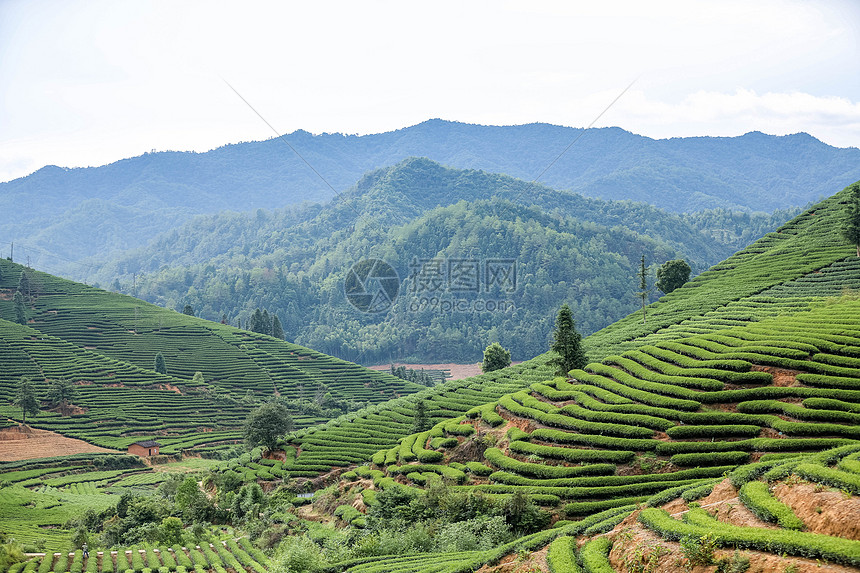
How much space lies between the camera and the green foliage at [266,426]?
2094 inches

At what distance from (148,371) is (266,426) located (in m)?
44.6

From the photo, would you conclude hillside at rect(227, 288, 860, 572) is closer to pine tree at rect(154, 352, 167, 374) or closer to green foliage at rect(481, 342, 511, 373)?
green foliage at rect(481, 342, 511, 373)

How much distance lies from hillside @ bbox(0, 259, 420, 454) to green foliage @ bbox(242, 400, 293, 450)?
2275 centimetres

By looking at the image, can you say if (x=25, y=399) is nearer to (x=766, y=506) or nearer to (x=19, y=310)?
(x=19, y=310)

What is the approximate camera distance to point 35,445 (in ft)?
228

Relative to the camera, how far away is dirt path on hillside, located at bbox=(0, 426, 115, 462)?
67.6m

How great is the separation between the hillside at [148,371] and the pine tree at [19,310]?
3.30 feet

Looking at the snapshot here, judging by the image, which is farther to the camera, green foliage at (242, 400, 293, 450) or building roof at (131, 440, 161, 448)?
building roof at (131, 440, 161, 448)

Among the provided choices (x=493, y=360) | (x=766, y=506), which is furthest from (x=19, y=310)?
(x=766, y=506)

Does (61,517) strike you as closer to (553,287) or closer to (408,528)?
(408,528)

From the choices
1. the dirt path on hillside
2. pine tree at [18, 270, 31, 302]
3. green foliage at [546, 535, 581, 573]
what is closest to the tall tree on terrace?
green foliage at [546, 535, 581, 573]

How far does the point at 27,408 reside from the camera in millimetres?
73625

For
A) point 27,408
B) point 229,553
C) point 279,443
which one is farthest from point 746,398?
point 27,408

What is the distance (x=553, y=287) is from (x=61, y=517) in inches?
5915
